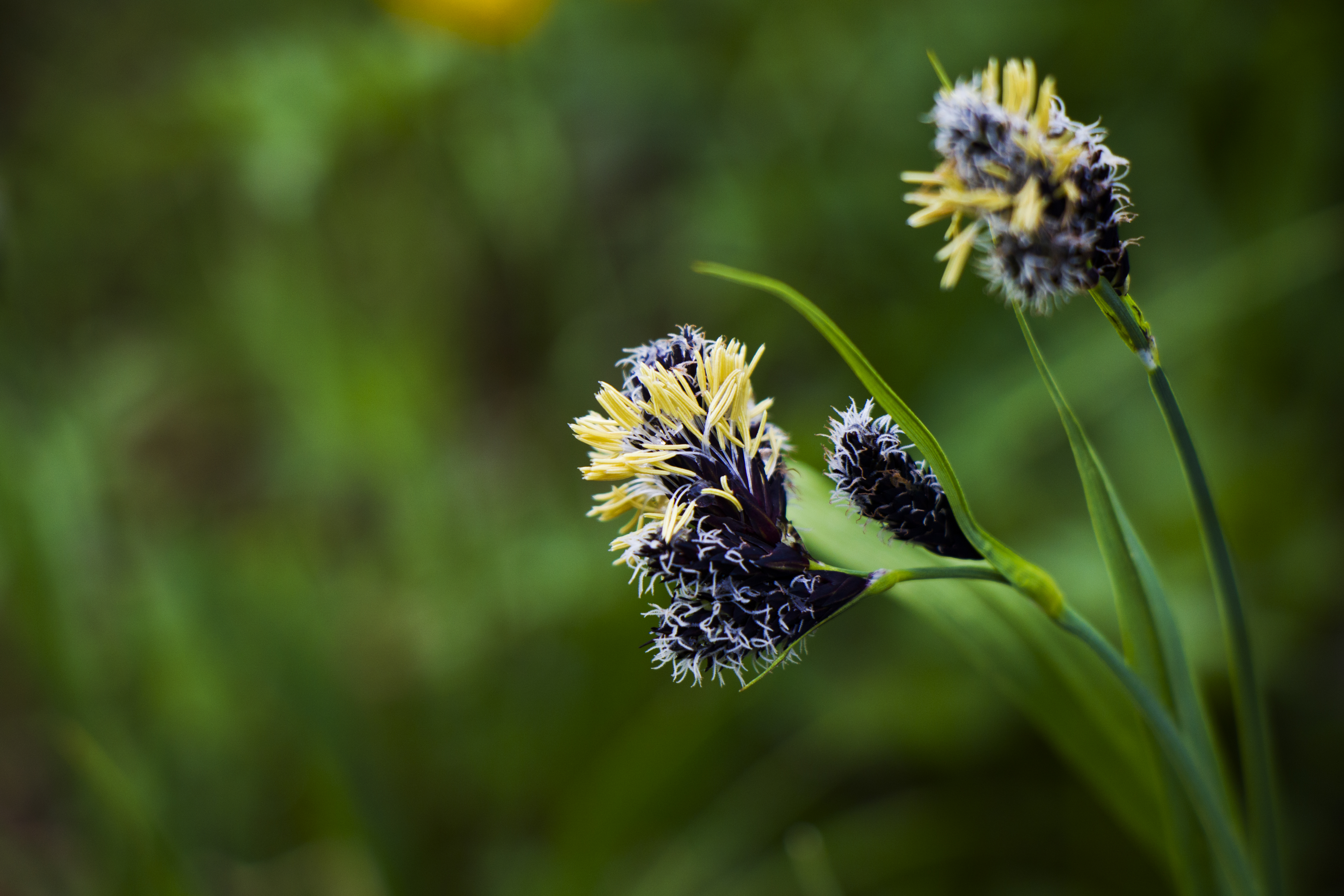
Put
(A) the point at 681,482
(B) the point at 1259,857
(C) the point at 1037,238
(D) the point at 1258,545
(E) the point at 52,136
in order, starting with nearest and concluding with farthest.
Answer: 1. (C) the point at 1037,238
2. (A) the point at 681,482
3. (B) the point at 1259,857
4. (D) the point at 1258,545
5. (E) the point at 52,136

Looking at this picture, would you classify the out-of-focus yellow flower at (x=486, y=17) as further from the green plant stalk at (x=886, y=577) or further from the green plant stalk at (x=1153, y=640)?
the green plant stalk at (x=886, y=577)

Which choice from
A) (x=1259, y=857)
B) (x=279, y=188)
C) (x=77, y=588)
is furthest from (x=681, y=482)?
(x=77, y=588)

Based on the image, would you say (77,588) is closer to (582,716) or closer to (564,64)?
(582,716)

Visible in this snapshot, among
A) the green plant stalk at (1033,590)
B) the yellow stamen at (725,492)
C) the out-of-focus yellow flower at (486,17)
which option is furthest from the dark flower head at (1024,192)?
the out-of-focus yellow flower at (486,17)

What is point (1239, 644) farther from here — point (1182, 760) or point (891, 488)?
point (891, 488)

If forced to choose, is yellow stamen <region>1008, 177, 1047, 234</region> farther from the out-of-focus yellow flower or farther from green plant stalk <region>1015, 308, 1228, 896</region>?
the out-of-focus yellow flower
